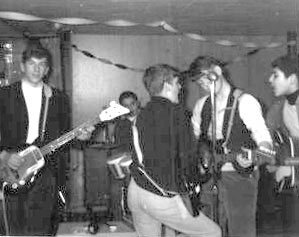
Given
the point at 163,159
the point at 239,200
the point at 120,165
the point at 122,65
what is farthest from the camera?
the point at 122,65

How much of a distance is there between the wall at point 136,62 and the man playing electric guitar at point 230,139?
2.04 ft

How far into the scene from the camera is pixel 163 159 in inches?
80.4

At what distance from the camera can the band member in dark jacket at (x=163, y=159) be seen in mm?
2027

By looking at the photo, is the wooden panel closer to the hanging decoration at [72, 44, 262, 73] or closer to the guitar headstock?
the hanging decoration at [72, 44, 262, 73]

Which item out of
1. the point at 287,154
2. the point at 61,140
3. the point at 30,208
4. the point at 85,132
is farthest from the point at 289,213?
the point at 30,208

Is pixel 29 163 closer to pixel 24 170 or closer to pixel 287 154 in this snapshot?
pixel 24 170

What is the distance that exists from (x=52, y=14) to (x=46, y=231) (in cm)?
145

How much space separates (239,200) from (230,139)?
1.07 ft

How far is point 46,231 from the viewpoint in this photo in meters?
2.61

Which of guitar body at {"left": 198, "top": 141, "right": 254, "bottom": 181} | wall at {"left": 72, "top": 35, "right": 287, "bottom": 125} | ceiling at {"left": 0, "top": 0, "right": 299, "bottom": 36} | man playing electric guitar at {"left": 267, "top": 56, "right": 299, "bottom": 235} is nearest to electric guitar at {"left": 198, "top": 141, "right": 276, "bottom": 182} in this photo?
guitar body at {"left": 198, "top": 141, "right": 254, "bottom": 181}

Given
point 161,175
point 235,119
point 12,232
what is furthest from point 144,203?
point 12,232

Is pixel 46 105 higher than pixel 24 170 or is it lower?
higher

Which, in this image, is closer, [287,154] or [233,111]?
[233,111]

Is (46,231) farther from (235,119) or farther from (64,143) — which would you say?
(235,119)
